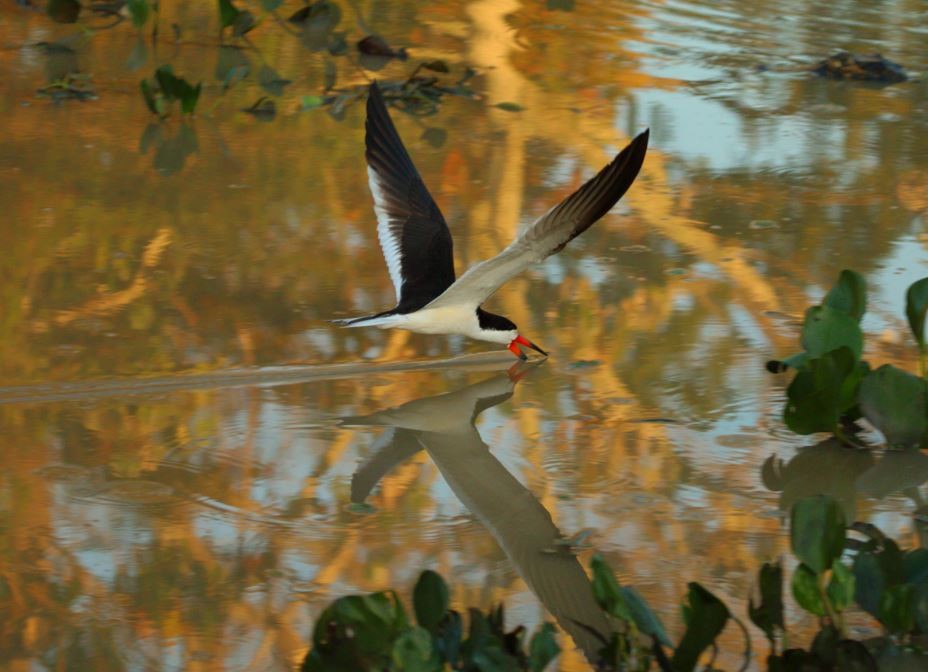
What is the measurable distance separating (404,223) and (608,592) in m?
2.61

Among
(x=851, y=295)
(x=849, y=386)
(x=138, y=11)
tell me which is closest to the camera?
(x=849, y=386)

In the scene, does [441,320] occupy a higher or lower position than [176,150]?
lower

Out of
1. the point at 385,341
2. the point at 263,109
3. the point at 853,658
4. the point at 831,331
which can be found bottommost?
the point at 853,658

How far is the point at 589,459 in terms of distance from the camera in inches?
172

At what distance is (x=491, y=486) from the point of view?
423 cm

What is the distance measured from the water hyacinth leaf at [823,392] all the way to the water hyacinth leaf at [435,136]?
3214 millimetres

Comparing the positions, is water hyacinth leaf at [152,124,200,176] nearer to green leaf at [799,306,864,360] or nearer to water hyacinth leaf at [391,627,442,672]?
green leaf at [799,306,864,360]

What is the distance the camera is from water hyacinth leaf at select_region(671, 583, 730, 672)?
3.02 m

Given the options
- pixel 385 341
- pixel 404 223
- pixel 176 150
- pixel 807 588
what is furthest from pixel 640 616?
pixel 176 150

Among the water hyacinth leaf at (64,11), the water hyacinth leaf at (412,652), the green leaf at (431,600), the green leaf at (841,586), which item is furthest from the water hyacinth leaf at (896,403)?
the water hyacinth leaf at (64,11)

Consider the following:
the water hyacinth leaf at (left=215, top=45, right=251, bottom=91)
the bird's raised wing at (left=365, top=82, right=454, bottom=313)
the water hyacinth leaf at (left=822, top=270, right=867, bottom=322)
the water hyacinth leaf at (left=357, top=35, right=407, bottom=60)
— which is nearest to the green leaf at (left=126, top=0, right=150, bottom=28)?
the water hyacinth leaf at (left=215, top=45, right=251, bottom=91)

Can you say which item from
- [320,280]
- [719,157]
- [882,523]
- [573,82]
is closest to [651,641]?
[882,523]

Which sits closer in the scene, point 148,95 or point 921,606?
point 921,606

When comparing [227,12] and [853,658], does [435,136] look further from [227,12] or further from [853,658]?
[853,658]
